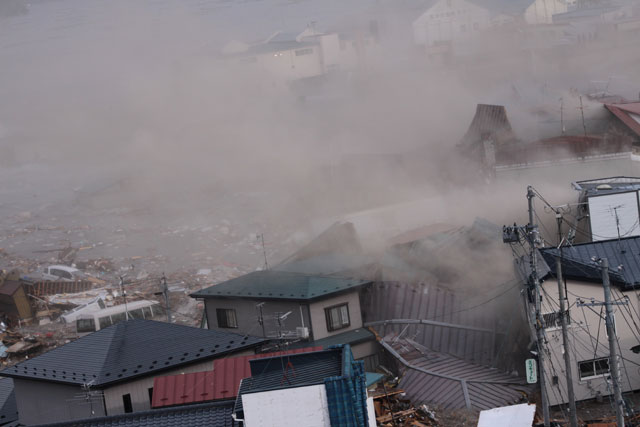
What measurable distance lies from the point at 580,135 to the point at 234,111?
11447 millimetres

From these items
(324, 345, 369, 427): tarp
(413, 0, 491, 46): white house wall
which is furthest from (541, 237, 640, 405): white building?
(413, 0, 491, 46): white house wall

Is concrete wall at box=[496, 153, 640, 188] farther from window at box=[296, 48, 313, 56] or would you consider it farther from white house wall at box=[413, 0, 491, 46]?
white house wall at box=[413, 0, 491, 46]

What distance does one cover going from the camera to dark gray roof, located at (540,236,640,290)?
27.9 ft

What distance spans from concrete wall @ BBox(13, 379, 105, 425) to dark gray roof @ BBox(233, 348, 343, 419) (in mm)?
3192

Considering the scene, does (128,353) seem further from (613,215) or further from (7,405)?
(613,215)

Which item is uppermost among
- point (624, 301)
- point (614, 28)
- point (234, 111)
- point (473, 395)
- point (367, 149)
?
point (614, 28)

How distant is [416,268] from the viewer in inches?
484

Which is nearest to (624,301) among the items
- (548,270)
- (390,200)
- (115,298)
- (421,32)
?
(548,270)

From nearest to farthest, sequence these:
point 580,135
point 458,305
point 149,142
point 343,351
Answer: point 343,351 → point 458,305 → point 580,135 → point 149,142

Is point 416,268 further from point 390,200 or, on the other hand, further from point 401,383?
point 390,200

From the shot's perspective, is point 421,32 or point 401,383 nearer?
point 401,383

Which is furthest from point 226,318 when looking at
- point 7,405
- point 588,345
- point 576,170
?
point 576,170

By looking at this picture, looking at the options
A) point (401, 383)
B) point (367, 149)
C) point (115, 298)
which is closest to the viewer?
point (401, 383)

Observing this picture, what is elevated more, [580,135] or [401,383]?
[580,135]
